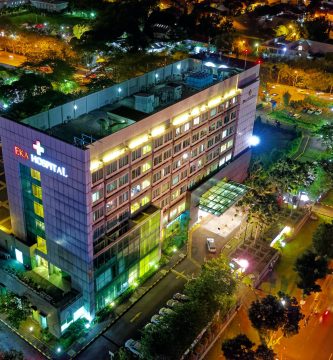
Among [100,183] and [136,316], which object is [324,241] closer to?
[136,316]

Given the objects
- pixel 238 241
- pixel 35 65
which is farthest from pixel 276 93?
pixel 238 241

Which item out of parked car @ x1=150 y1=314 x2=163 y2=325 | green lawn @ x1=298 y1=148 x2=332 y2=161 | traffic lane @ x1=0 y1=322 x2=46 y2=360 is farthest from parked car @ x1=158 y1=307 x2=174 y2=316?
green lawn @ x1=298 y1=148 x2=332 y2=161

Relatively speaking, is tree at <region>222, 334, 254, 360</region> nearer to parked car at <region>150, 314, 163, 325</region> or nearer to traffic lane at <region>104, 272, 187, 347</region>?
parked car at <region>150, 314, 163, 325</region>

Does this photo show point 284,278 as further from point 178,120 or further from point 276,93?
point 276,93

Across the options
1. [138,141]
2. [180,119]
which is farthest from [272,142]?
[138,141]

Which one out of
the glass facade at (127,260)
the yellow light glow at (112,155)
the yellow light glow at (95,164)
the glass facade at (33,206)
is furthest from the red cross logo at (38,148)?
the glass facade at (127,260)
